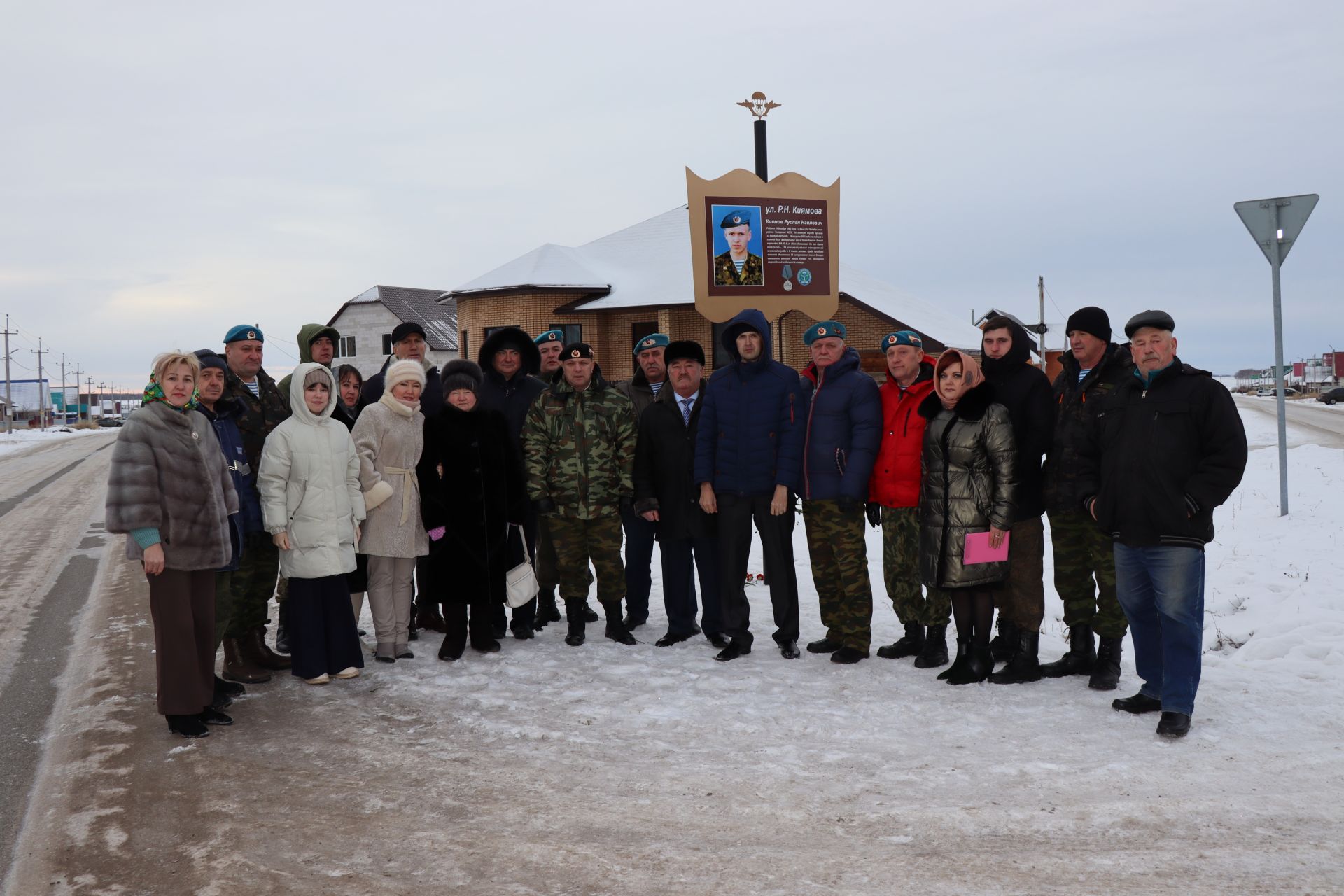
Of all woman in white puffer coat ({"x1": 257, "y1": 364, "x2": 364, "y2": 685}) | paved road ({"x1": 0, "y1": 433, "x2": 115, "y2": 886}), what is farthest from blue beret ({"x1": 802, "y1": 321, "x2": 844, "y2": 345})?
paved road ({"x1": 0, "y1": 433, "x2": 115, "y2": 886})

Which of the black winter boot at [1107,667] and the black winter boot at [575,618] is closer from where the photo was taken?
the black winter boot at [1107,667]

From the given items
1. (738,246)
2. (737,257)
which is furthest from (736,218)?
(737,257)

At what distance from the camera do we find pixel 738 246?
12.1 m

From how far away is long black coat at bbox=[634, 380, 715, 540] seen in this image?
252 inches

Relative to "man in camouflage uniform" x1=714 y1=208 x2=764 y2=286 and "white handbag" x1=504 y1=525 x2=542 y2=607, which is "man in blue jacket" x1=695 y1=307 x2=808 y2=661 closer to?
"white handbag" x1=504 y1=525 x2=542 y2=607

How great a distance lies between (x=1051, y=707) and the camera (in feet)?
16.0

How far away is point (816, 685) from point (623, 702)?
3.60ft

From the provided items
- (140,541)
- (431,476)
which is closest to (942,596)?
(431,476)

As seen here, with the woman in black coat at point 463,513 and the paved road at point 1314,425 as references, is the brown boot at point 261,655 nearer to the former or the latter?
the woman in black coat at point 463,513

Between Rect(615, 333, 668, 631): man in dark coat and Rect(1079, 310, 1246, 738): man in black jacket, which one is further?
Rect(615, 333, 668, 631): man in dark coat

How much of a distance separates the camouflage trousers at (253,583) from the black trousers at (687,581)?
8.13ft

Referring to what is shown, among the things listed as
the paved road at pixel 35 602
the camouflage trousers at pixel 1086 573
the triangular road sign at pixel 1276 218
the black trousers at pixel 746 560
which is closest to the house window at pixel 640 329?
the paved road at pixel 35 602

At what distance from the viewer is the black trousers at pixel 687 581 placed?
641 centimetres

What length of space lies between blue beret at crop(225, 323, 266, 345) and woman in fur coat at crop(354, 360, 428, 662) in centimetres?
80
